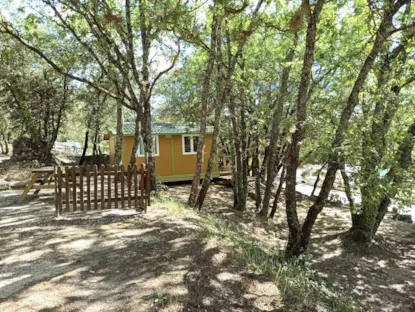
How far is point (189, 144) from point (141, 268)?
12736mm

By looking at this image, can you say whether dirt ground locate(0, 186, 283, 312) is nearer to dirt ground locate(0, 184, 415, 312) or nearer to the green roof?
dirt ground locate(0, 184, 415, 312)

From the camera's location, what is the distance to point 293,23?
4715 mm

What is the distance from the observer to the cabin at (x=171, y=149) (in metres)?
15.0

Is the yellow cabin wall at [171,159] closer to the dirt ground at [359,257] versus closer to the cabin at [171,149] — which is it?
the cabin at [171,149]

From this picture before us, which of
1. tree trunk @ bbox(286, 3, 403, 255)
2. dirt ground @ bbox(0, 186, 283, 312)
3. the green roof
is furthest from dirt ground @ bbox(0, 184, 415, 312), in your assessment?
the green roof

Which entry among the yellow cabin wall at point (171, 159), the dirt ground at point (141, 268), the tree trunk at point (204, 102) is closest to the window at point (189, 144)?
the yellow cabin wall at point (171, 159)

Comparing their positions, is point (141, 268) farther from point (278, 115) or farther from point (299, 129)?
point (278, 115)

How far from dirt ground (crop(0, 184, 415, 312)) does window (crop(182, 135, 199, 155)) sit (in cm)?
896

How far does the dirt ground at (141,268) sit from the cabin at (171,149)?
768 centimetres

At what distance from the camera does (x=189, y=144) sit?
1606 centimetres

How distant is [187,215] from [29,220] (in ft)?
9.79

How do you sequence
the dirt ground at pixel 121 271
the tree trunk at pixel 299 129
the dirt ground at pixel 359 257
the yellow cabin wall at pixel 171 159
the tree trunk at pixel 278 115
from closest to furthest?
the dirt ground at pixel 121 271, the tree trunk at pixel 299 129, the dirt ground at pixel 359 257, the tree trunk at pixel 278 115, the yellow cabin wall at pixel 171 159

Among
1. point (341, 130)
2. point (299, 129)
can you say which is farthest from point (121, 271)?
point (341, 130)

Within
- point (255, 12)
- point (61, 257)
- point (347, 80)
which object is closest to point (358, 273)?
point (347, 80)
